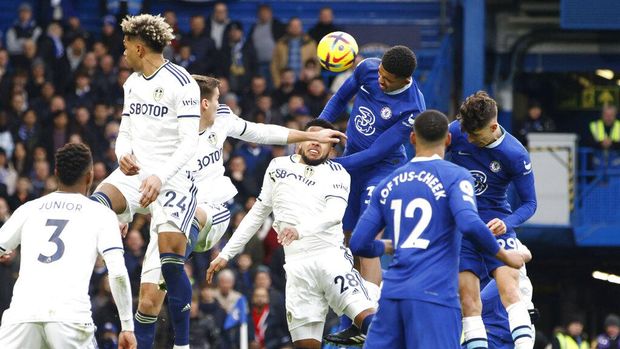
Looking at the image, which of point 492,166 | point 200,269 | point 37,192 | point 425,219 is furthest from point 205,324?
point 425,219

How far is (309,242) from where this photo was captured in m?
14.4

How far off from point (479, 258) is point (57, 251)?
12.1 feet

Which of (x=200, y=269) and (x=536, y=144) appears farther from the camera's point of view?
(x=536, y=144)

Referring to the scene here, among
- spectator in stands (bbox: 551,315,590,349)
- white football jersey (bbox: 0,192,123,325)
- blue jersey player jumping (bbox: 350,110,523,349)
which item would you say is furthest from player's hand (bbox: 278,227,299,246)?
spectator in stands (bbox: 551,315,590,349)

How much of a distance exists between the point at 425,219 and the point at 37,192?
11.8 meters

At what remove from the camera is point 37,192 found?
21.7m

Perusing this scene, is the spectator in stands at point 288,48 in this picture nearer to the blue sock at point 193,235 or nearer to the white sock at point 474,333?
the blue sock at point 193,235

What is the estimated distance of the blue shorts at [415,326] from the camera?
10.8 meters

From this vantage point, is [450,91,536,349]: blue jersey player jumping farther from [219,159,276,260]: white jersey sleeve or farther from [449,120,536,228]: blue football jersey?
[219,159,276,260]: white jersey sleeve

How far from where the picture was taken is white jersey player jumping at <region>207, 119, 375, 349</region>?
14.2 meters

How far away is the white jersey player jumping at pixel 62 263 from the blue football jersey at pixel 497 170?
335cm

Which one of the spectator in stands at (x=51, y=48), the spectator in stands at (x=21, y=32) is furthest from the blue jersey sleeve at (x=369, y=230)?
the spectator in stands at (x=21, y=32)

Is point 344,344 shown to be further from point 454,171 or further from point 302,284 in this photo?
point 454,171

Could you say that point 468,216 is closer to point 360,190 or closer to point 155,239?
point 360,190
